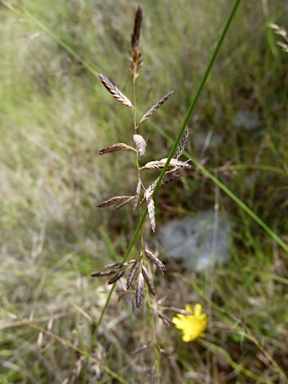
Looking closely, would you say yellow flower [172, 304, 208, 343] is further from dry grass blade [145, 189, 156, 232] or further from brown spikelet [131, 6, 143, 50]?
brown spikelet [131, 6, 143, 50]

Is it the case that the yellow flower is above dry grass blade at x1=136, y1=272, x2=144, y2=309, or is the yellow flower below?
below

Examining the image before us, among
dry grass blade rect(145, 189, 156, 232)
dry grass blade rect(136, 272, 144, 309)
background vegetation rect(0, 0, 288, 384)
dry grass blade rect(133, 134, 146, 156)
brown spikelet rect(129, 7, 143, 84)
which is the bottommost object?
background vegetation rect(0, 0, 288, 384)

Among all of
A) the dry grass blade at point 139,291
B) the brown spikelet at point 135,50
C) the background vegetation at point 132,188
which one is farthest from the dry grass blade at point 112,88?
the background vegetation at point 132,188

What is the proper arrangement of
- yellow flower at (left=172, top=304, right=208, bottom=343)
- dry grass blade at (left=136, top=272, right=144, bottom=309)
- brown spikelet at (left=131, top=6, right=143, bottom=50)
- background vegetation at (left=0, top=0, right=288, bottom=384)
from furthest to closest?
background vegetation at (left=0, top=0, right=288, bottom=384)
yellow flower at (left=172, top=304, right=208, bottom=343)
dry grass blade at (left=136, top=272, right=144, bottom=309)
brown spikelet at (left=131, top=6, right=143, bottom=50)

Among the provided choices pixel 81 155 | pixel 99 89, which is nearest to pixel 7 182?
pixel 81 155

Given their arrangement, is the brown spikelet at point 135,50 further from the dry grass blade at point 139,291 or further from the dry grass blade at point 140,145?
the dry grass blade at point 139,291

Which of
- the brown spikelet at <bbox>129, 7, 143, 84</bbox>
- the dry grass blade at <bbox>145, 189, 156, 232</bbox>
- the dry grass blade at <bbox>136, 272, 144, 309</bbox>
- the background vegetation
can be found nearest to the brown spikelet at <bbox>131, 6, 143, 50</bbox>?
the brown spikelet at <bbox>129, 7, 143, 84</bbox>

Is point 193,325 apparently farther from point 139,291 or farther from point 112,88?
point 112,88

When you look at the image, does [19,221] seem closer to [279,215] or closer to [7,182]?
[7,182]
